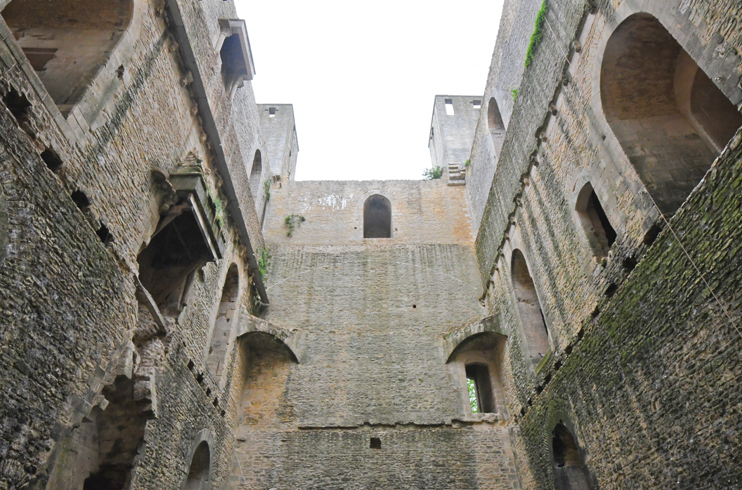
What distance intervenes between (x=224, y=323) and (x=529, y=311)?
6539 mm

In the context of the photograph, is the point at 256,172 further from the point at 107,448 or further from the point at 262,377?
the point at 107,448

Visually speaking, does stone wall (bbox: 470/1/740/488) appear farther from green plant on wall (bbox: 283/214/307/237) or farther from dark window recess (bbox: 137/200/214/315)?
green plant on wall (bbox: 283/214/307/237)

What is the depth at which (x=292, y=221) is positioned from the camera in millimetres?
15820

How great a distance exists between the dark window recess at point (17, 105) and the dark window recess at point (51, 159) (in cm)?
36

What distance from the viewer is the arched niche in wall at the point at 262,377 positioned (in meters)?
10.9

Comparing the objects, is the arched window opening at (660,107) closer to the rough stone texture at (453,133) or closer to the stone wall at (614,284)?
the stone wall at (614,284)

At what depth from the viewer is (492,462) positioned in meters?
10.1

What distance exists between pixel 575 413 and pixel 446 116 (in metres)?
14.5

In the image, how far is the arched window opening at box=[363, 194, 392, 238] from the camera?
17377 mm

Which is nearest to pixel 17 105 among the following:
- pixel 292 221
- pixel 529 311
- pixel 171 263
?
pixel 171 263

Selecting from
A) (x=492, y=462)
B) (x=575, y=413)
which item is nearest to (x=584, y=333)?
(x=575, y=413)

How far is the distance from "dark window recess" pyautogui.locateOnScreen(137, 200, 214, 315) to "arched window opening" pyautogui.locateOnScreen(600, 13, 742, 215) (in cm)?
623

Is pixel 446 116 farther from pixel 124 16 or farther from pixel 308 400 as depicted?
pixel 124 16

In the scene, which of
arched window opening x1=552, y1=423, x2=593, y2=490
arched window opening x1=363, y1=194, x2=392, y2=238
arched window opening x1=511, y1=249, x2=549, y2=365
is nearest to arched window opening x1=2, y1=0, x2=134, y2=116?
arched window opening x1=511, y1=249, x2=549, y2=365
